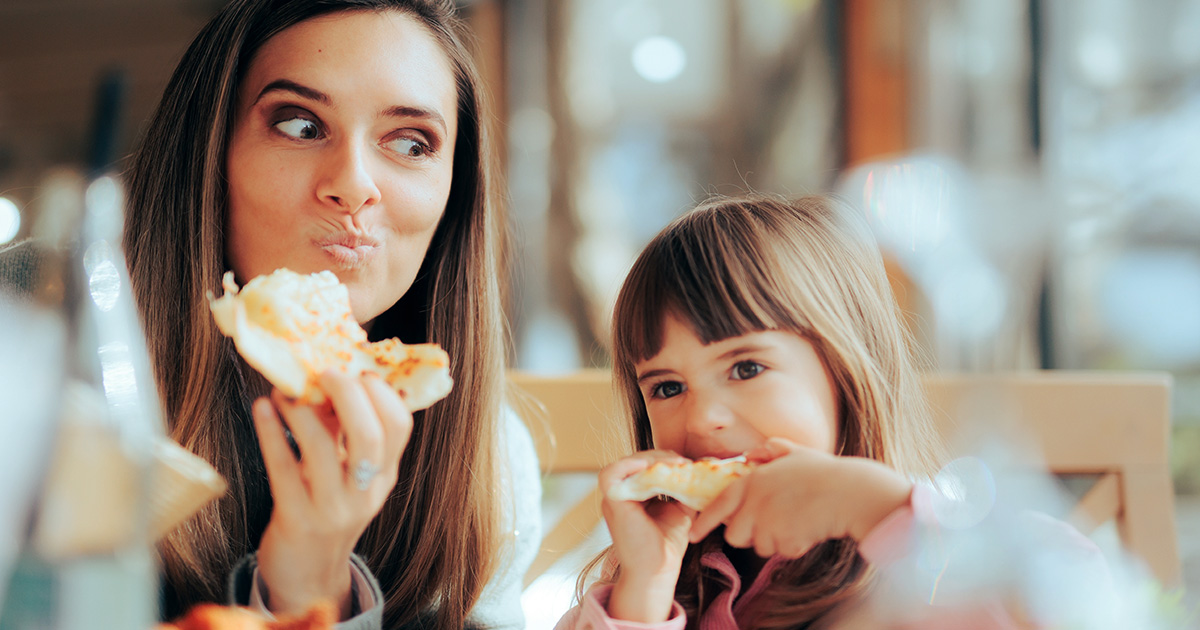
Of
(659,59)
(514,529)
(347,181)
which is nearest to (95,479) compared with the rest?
(347,181)

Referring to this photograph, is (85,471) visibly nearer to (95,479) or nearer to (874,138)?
(95,479)

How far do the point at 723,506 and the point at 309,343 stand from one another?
1.01 feet

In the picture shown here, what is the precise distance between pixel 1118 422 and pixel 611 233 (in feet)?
6.86

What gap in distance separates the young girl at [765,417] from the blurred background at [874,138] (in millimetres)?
149

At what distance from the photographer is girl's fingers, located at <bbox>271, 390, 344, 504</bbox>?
1.58ft

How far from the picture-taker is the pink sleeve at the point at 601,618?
62 cm

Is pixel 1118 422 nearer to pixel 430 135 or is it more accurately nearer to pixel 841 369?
pixel 841 369

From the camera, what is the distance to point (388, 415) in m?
0.49

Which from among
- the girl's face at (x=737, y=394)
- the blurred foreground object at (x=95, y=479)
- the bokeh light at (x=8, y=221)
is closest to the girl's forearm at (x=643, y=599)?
the girl's face at (x=737, y=394)

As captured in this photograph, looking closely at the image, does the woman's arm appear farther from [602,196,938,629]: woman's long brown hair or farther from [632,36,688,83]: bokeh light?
[632,36,688,83]: bokeh light

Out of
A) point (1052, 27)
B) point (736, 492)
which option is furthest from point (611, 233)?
point (736, 492)

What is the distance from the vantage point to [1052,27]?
7.31ft

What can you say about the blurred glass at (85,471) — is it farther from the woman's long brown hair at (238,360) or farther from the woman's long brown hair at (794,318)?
the woman's long brown hair at (794,318)

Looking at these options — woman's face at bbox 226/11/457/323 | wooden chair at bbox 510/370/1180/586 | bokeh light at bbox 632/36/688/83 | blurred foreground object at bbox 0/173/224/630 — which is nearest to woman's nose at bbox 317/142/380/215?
woman's face at bbox 226/11/457/323
